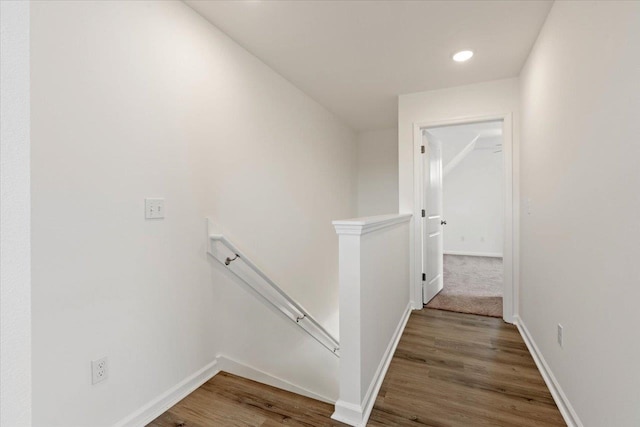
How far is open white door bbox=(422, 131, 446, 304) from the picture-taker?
3.36 metres

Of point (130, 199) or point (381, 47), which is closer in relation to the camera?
point (130, 199)

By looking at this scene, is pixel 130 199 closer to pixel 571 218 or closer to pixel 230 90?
pixel 230 90

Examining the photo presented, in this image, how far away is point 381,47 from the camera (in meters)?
2.38

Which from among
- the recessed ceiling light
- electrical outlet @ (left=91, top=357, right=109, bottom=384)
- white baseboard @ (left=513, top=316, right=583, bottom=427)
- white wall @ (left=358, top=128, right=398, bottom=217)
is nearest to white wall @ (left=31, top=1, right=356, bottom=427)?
electrical outlet @ (left=91, top=357, right=109, bottom=384)

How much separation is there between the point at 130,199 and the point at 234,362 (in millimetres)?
1367

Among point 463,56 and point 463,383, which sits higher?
point 463,56

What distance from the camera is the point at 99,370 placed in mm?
1438

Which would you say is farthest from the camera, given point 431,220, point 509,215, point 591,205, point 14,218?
point 431,220

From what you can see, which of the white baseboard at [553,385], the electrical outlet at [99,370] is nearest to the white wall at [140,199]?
the electrical outlet at [99,370]

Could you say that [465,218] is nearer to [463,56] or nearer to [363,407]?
[463,56]

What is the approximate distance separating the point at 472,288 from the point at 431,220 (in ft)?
4.17

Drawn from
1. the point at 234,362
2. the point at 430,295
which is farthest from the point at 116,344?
the point at 430,295

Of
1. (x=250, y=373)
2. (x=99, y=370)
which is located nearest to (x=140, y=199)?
(x=99, y=370)

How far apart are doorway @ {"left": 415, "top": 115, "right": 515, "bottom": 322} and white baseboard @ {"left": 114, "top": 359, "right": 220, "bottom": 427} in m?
2.25
